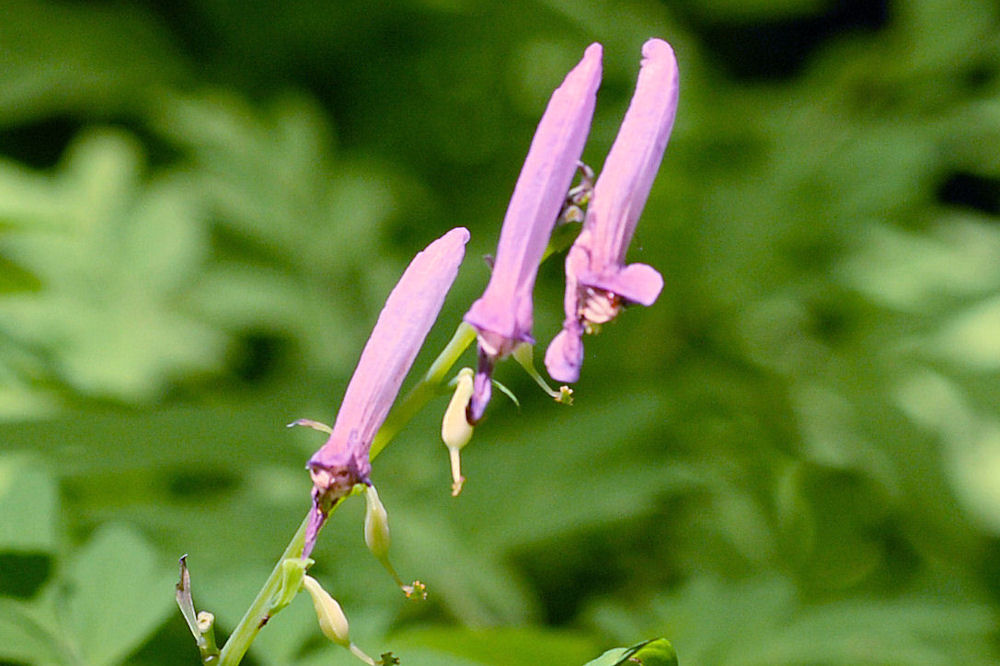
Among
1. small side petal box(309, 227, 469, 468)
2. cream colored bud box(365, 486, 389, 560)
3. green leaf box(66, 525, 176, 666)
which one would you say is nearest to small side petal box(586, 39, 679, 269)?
small side petal box(309, 227, 469, 468)

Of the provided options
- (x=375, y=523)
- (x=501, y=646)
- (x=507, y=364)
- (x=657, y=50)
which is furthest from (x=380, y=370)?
(x=507, y=364)

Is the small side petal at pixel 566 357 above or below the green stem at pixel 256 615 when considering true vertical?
above

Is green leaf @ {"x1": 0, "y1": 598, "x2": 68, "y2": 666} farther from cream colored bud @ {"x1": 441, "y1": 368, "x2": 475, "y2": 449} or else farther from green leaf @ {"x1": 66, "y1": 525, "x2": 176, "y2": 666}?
cream colored bud @ {"x1": 441, "y1": 368, "x2": 475, "y2": 449}

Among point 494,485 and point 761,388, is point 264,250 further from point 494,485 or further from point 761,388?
point 761,388

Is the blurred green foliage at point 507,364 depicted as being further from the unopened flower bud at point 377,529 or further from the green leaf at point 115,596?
the unopened flower bud at point 377,529

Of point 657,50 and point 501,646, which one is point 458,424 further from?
point 501,646

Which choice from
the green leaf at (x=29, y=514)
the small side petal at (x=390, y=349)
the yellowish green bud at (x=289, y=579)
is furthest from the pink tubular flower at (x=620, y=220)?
A: the green leaf at (x=29, y=514)

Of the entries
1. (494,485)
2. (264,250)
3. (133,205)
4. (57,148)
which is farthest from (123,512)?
(57,148)
